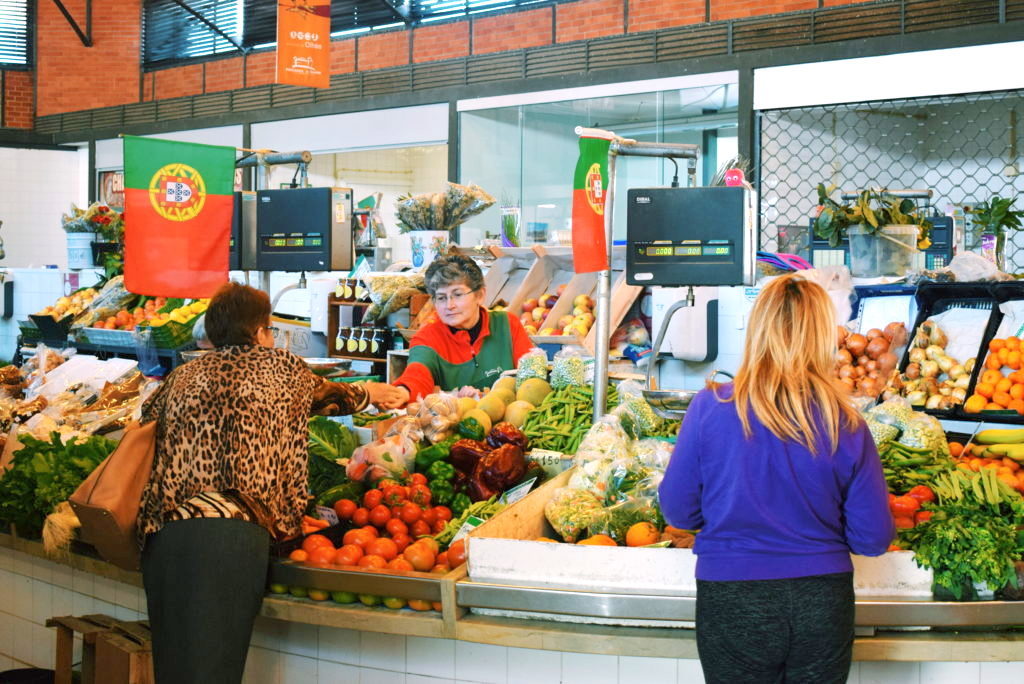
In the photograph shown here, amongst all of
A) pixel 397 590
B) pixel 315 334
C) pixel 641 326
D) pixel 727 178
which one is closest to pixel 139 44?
pixel 315 334

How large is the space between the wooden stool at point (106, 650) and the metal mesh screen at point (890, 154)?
647 centimetres

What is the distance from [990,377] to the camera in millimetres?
4270

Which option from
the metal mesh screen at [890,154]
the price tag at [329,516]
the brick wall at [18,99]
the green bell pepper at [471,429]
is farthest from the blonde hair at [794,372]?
the brick wall at [18,99]

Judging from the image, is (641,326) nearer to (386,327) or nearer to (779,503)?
(386,327)

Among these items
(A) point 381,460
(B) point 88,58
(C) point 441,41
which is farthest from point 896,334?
(B) point 88,58

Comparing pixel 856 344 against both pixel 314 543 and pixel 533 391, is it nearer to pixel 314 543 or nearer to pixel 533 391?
pixel 533 391

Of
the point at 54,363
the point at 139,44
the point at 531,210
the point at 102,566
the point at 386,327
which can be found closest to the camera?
the point at 102,566

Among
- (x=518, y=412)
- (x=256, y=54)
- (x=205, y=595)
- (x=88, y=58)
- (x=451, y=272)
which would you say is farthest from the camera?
(x=88, y=58)

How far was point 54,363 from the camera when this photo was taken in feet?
21.6

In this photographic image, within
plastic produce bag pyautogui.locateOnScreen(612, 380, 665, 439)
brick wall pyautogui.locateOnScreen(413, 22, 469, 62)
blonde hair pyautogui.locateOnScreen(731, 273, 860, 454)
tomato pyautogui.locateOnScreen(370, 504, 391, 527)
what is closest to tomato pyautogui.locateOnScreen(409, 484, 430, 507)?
tomato pyautogui.locateOnScreen(370, 504, 391, 527)

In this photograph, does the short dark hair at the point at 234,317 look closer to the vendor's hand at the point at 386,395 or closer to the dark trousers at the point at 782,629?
the vendor's hand at the point at 386,395

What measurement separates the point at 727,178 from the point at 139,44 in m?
12.6

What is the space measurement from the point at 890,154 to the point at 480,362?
24.8 ft

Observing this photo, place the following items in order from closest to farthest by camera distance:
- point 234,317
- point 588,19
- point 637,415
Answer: point 234,317 → point 637,415 → point 588,19
